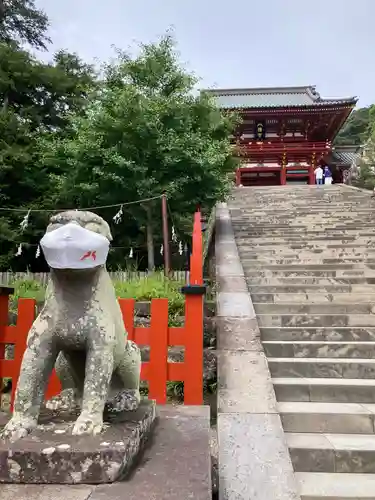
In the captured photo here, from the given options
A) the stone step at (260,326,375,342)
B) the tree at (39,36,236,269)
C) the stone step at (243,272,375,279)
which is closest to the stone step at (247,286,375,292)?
the stone step at (243,272,375,279)

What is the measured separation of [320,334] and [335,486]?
1811mm

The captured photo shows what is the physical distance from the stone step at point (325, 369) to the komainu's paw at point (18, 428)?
232cm

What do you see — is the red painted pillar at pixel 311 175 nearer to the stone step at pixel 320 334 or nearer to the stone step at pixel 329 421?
the stone step at pixel 320 334

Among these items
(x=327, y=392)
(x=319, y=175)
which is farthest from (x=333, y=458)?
(x=319, y=175)

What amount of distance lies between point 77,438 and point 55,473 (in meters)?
0.13

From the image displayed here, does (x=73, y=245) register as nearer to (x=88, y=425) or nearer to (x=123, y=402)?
(x=88, y=425)

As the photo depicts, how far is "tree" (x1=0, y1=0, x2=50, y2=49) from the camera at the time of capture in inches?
545

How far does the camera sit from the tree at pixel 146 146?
7.88m

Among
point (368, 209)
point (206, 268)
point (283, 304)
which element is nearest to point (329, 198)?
point (368, 209)

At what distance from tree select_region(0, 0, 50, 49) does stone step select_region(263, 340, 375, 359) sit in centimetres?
1387

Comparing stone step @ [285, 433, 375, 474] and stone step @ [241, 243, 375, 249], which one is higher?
stone step @ [241, 243, 375, 249]

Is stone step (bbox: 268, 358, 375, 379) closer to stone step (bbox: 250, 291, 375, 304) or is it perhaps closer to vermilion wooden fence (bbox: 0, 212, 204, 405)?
vermilion wooden fence (bbox: 0, 212, 204, 405)

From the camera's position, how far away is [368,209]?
12055mm

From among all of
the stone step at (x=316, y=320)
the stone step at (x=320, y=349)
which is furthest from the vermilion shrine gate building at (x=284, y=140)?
the stone step at (x=320, y=349)
